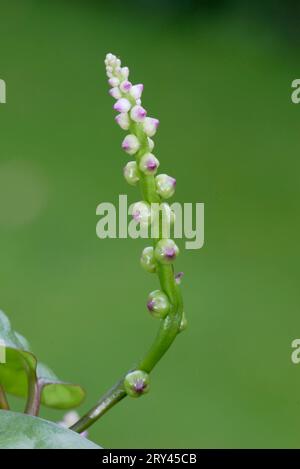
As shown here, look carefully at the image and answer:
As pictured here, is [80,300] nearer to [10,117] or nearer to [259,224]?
[259,224]

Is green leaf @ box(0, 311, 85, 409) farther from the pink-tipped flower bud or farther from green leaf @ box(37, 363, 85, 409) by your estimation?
the pink-tipped flower bud

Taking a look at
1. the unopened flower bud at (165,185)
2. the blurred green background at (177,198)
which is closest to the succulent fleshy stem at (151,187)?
the unopened flower bud at (165,185)

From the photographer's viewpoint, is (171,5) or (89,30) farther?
(171,5)

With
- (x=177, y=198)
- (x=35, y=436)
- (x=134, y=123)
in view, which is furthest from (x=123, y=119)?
(x=177, y=198)

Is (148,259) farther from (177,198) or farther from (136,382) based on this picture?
(177,198)

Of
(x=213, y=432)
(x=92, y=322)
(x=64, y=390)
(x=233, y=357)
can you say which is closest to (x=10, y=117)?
(x=92, y=322)

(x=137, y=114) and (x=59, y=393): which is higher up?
(x=137, y=114)
